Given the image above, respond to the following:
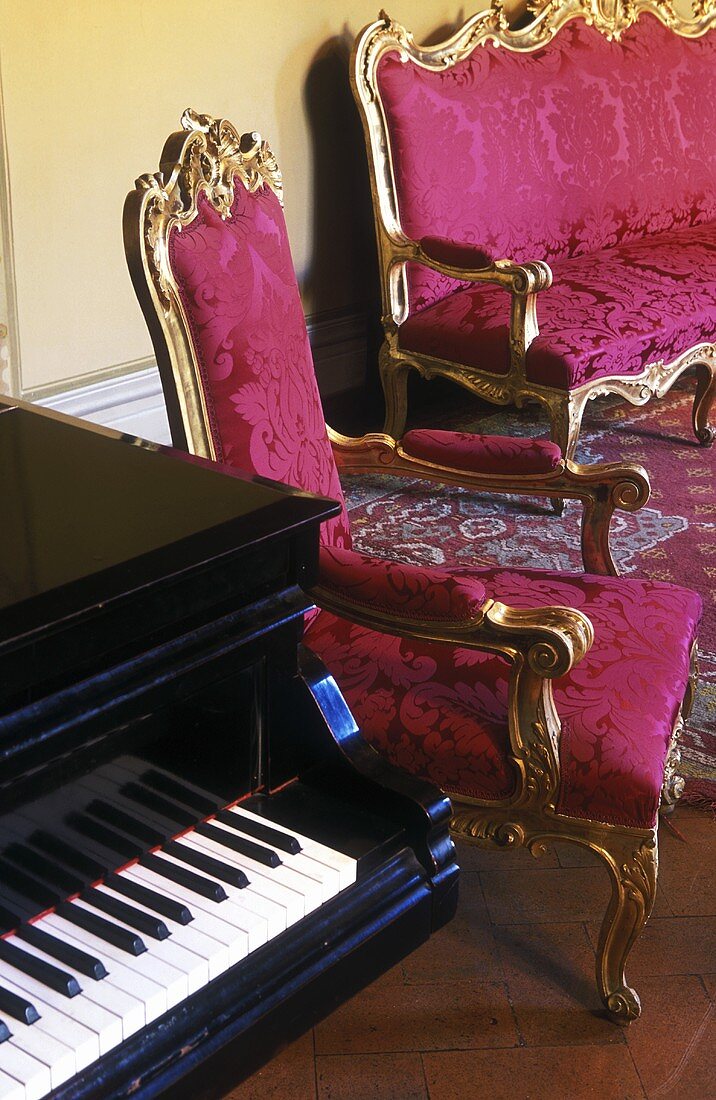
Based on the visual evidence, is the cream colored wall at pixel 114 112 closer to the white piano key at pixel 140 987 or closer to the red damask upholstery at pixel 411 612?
→ the red damask upholstery at pixel 411 612

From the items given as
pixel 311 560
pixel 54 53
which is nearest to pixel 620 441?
pixel 54 53

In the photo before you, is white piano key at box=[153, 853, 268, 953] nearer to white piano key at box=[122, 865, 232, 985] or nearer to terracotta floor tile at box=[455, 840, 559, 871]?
white piano key at box=[122, 865, 232, 985]

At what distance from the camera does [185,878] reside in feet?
3.68

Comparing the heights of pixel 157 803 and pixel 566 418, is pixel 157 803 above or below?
above

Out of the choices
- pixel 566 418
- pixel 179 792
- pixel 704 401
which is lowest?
pixel 704 401

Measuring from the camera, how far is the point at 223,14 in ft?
12.3

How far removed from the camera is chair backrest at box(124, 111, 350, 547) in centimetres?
180

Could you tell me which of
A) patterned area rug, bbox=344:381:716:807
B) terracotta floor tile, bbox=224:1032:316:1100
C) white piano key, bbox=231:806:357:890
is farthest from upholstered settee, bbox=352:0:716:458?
white piano key, bbox=231:806:357:890

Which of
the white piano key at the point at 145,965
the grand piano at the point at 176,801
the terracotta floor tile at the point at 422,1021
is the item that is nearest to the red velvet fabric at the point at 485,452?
the terracotta floor tile at the point at 422,1021

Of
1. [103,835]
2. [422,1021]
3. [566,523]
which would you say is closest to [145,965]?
[103,835]

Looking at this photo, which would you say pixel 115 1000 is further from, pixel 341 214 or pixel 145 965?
pixel 341 214

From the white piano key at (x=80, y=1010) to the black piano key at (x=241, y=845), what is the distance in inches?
9.0

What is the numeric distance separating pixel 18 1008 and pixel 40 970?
4cm

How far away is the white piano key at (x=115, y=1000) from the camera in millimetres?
980
